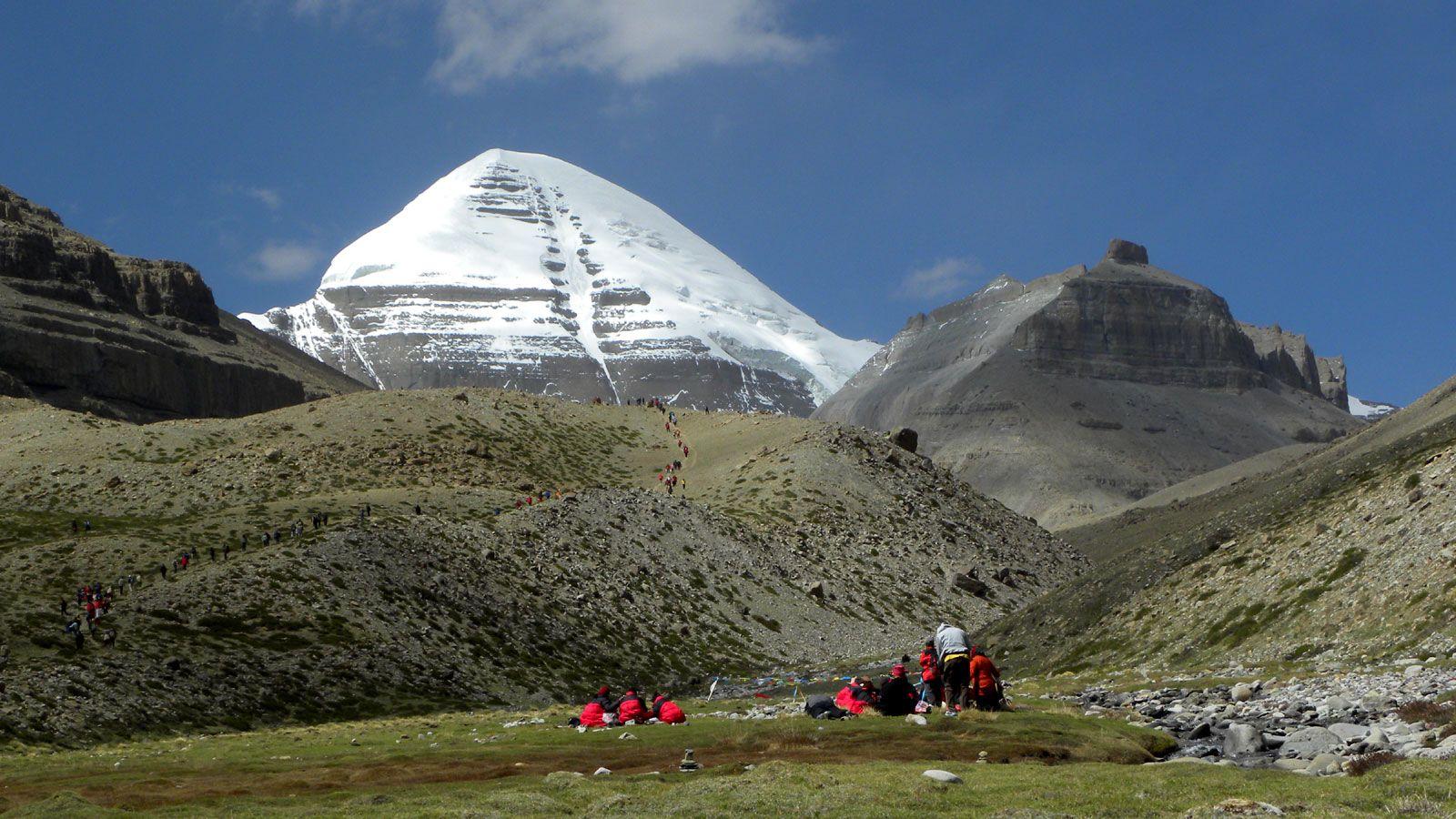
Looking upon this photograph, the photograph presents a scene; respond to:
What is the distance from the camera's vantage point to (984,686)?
39.2 m

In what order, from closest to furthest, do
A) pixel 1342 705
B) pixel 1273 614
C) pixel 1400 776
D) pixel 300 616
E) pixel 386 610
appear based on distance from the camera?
pixel 1400 776 < pixel 1342 705 < pixel 1273 614 < pixel 300 616 < pixel 386 610

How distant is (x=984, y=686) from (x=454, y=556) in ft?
199

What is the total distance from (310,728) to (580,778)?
3586cm

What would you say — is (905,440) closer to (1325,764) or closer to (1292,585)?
(1292,585)

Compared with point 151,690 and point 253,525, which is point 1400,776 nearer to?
point 151,690

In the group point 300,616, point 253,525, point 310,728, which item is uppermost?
point 253,525

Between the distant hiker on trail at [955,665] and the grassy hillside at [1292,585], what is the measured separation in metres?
16.5

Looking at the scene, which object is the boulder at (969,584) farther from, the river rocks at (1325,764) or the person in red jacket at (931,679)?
the river rocks at (1325,764)

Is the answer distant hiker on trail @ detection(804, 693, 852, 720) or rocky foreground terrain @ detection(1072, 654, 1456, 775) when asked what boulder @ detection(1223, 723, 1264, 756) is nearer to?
rocky foreground terrain @ detection(1072, 654, 1456, 775)

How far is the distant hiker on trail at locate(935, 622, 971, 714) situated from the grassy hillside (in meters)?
16.5

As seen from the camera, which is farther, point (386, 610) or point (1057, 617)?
point (386, 610)

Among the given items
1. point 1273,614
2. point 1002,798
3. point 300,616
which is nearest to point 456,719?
point 300,616

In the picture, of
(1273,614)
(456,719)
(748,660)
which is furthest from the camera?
(748,660)

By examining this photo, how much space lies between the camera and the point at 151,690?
204 ft
